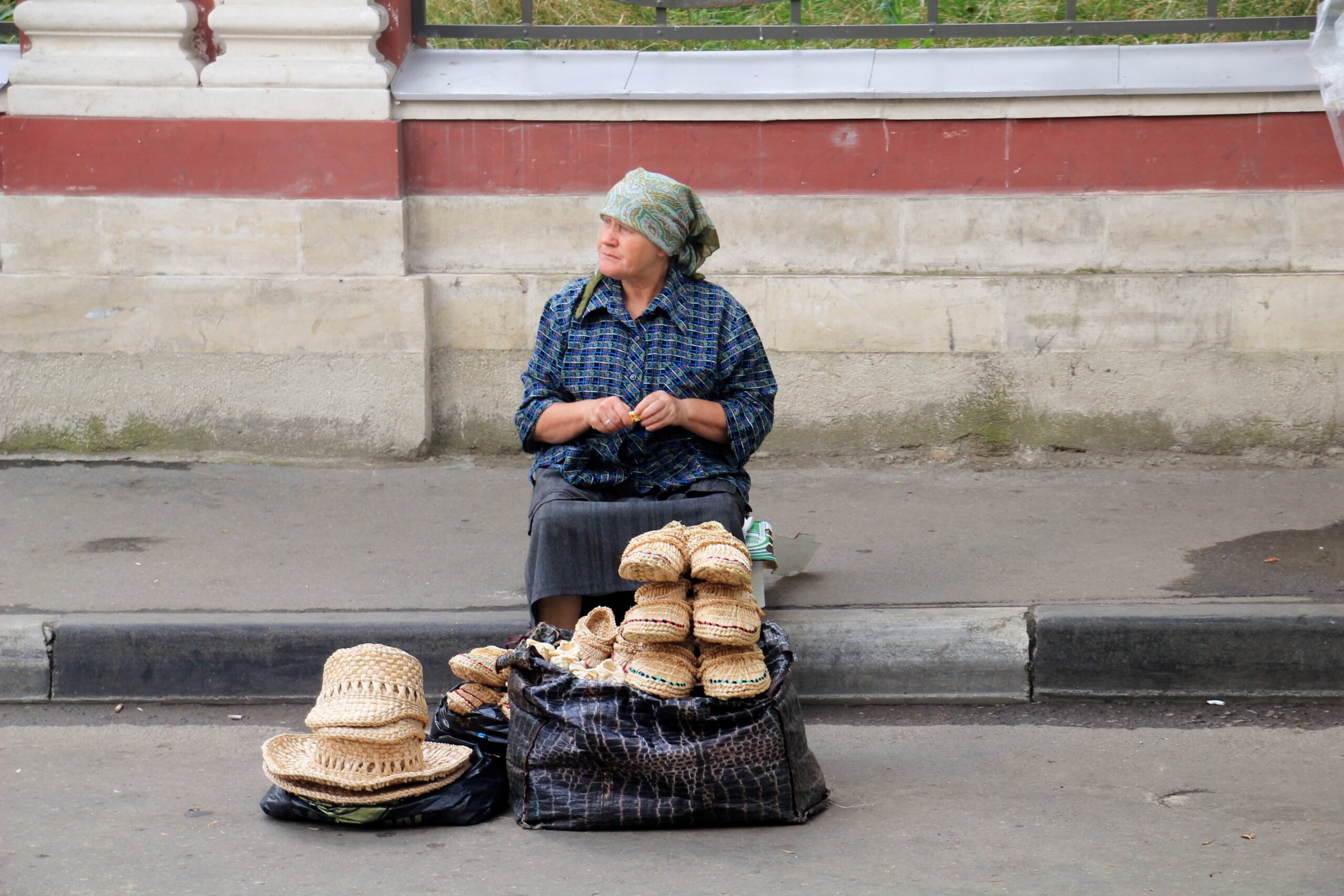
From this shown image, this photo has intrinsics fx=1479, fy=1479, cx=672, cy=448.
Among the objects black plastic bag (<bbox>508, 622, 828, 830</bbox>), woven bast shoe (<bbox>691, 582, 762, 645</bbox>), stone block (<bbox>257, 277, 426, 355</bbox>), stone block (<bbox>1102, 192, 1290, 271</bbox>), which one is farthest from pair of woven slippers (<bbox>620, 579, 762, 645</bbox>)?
stone block (<bbox>1102, 192, 1290, 271</bbox>)

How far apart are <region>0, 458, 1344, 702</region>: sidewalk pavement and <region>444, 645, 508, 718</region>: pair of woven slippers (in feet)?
1.92

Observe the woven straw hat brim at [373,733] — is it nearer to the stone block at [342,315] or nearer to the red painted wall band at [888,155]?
the stone block at [342,315]

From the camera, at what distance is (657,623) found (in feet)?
10.5

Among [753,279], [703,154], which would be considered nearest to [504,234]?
[703,154]

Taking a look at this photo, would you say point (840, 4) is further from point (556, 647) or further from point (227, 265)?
point (556, 647)

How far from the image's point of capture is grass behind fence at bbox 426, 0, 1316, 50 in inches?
250

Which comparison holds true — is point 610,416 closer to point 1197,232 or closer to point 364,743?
point 364,743

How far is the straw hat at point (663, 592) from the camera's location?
3244mm

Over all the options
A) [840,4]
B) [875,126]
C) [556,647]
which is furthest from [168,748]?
[840,4]

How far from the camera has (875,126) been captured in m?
5.91

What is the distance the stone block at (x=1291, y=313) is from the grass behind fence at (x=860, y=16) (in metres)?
1.16

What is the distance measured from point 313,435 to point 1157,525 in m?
3.30

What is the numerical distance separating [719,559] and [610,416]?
0.67 m

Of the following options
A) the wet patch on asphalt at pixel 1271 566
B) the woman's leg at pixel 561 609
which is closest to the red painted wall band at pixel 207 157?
the woman's leg at pixel 561 609
